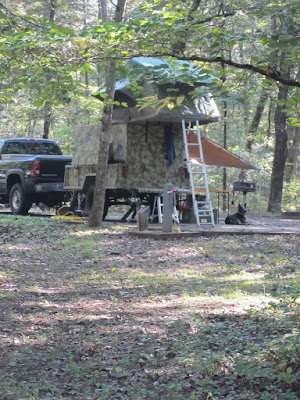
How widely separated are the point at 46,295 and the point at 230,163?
997 centimetres

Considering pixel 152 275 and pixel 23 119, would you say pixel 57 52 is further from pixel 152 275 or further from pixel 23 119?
pixel 23 119

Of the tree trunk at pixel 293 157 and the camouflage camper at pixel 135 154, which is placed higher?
the tree trunk at pixel 293 157

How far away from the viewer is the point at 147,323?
246 inches

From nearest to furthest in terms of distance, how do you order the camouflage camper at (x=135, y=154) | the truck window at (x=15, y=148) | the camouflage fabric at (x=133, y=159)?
the camouflage camper at (x=135, y=154)
the camouflage fabric at (x=133, y=159)
the truck window at (x=15, y=148)

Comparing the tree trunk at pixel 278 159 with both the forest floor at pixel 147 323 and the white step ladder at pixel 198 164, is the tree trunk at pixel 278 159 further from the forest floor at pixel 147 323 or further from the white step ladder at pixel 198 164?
the forest floor at pixel 147 323

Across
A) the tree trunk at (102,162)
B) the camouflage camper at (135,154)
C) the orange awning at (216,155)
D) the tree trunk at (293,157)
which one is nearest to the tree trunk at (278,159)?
the orange awning at (216,155)

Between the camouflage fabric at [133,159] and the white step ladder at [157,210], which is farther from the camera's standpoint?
the white step ladder at [157,210]

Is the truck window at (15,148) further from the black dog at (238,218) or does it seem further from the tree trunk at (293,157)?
the tree trunk at (293,157)

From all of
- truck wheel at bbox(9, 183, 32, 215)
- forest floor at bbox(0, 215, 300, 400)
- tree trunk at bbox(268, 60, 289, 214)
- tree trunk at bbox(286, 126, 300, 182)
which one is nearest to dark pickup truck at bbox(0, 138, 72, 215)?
truck wheel at bbox(9, 183, 32, 215)

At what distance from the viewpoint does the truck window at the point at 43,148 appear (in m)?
18.7

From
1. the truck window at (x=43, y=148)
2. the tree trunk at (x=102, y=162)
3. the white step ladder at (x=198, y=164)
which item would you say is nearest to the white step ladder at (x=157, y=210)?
the white step ladder at (x=198, y=164)

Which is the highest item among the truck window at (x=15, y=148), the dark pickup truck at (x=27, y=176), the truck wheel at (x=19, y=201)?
the truck window at (x=15, y=148)

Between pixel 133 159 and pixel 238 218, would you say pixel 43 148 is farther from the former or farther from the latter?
pixel 238 218

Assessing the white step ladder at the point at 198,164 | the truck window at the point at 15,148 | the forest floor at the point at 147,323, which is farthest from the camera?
the truck window at the point at 15,148
